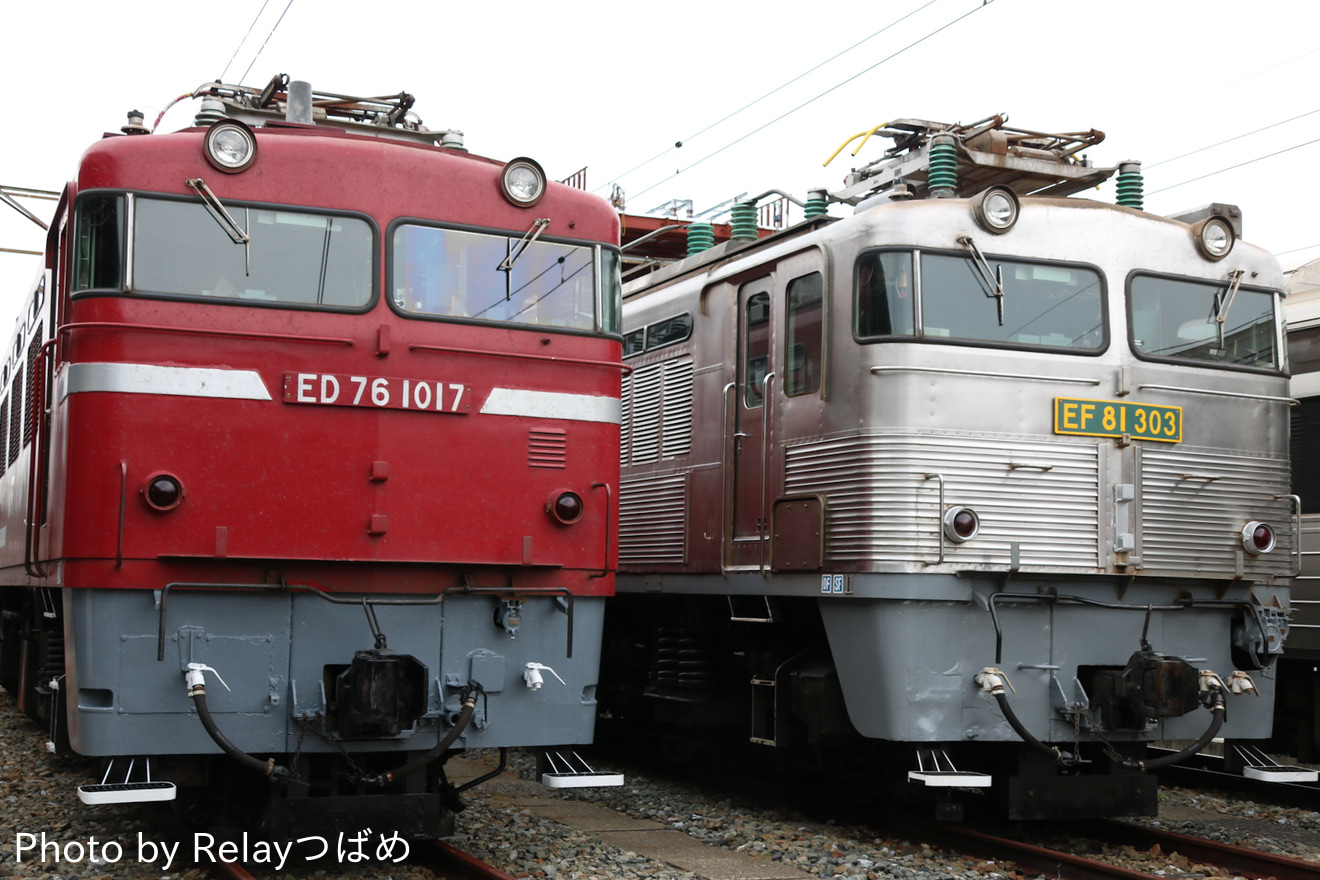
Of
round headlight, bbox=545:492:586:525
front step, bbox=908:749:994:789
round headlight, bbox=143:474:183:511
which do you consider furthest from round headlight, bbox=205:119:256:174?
front step, bbox=908:749:994:789

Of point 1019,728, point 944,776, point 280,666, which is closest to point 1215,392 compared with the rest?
point 1019,728

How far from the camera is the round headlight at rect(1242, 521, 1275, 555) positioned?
8789mm

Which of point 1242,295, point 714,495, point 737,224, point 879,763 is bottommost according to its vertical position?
point 879,763

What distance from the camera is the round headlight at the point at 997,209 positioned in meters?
8.51

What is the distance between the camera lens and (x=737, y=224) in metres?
11.2

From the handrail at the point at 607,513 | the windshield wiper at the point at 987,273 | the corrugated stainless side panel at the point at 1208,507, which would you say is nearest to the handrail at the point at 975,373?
the windshield wiper at the point at 987,273

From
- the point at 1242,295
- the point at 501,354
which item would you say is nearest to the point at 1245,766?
the point at 1242,295

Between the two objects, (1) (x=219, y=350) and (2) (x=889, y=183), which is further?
(2) (x=889, y=183)

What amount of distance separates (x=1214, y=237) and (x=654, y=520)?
442 cm

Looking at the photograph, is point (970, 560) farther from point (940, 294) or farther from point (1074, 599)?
point (940, 294)

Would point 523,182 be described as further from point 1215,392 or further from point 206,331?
point 1215,392

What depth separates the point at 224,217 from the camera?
7.16 m

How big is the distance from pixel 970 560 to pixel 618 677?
15.6 ft

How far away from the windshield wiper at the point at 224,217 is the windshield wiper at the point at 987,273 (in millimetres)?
4098
